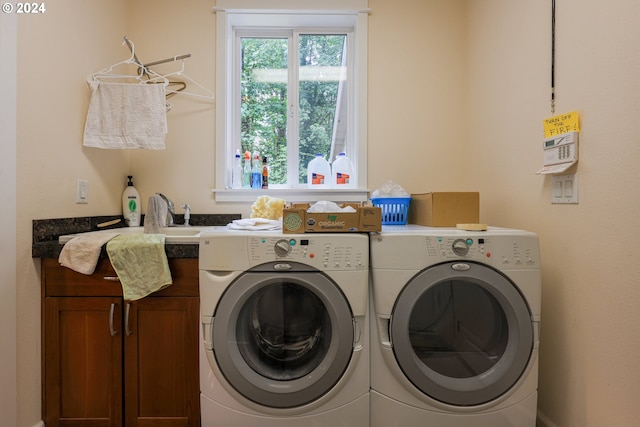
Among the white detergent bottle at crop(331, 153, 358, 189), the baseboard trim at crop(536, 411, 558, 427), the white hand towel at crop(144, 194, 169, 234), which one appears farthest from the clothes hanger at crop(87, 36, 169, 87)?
the baseboard trim at crop(536, 411, 558, 427)

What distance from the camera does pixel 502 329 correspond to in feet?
4.03

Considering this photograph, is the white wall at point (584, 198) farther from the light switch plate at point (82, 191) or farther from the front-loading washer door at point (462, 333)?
the light switch plate at point (82, 191)

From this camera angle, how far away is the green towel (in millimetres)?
1294

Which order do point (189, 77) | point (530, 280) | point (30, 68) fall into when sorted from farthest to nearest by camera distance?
point (189, 77) < point (30, 68) < point (530, 280)

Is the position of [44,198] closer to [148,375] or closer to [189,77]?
[148,375]

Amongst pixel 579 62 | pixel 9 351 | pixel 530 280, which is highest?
pixel 579 62

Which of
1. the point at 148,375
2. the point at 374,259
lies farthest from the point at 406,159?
the point at 148,375

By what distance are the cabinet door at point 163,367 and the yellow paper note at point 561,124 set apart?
64.1 inches

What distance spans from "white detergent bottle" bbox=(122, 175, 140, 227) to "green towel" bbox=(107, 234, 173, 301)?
0.68 metres

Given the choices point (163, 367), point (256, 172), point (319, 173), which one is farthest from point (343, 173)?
point (163, 367)

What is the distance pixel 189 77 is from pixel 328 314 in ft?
5.54

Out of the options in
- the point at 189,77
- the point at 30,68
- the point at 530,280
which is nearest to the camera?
the point at 530,280

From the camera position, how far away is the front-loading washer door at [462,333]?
117cm

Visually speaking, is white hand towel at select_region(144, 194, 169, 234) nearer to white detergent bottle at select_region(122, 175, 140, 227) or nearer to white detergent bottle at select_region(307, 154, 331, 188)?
white detergent bottle at select_region(122, 175, 140, 227)
